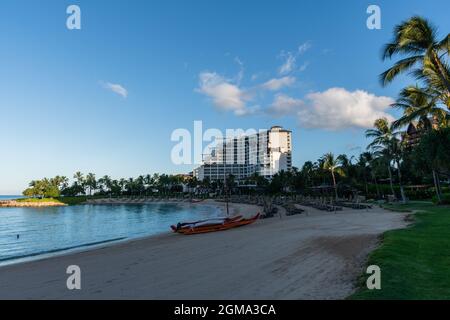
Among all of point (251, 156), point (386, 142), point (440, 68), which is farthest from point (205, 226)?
point (251, 156)

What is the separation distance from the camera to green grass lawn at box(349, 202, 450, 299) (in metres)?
6.89

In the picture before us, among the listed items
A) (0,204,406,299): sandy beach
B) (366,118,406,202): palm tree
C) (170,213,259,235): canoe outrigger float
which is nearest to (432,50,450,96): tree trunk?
(0,204,406,299): sandy beach

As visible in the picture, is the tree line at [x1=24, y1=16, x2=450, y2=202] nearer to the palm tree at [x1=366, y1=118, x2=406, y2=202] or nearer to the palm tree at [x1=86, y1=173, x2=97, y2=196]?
the palm tree at [x1=366, y1=118, x2=406, y2=202]

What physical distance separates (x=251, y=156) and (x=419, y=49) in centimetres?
15728

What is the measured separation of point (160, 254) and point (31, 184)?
6613 inches

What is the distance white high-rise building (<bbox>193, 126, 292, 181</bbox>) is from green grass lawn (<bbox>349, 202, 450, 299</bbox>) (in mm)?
149167

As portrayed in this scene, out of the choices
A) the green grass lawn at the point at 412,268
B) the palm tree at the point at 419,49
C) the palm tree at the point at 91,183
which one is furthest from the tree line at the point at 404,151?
the palm tree at the point at 91,183

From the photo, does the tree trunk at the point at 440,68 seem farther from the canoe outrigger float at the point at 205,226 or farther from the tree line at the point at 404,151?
the canoe outrigger float at the point at 205,226

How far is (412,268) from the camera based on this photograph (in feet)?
29.0

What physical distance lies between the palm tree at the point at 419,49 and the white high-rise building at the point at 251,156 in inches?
5671

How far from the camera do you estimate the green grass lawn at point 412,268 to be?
6.89 metres
